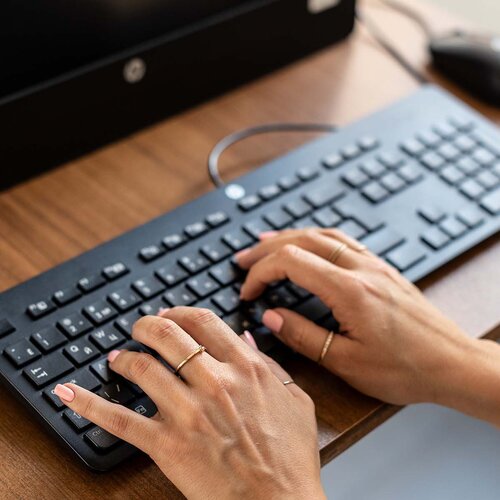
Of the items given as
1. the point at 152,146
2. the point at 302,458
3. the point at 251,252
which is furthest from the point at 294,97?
the point at 302,458

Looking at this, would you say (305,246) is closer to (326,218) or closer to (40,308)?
(326,218)

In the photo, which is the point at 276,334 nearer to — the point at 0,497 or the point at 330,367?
the point at 330,367

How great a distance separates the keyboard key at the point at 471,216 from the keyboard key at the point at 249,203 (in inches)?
7.8

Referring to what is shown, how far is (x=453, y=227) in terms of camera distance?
853 millimetres

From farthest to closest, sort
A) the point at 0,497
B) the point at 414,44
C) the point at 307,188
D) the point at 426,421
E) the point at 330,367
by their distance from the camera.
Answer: the point at 414,44 → the point at 426,421 → the point at 307,188 → the point at 330,367 → the point at 0,497

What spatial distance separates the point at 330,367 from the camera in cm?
73

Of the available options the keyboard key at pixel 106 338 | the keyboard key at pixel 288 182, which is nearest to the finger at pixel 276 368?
the keyboard key at pixel 106 338

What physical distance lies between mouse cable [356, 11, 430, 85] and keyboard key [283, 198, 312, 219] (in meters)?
0.31

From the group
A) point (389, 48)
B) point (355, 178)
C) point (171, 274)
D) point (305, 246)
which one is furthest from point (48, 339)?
point (389, 48)

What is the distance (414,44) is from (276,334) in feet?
1.79

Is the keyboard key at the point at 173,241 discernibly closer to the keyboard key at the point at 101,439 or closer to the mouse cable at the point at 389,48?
the keyboard key at the point at 101,439

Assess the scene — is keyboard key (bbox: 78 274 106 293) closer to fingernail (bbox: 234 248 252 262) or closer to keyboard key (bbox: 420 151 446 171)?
fingernail (bbox: 234 248 252 262)

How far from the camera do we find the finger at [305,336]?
72 centimetres

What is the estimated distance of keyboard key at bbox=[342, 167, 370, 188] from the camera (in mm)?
888
